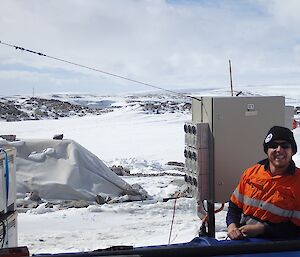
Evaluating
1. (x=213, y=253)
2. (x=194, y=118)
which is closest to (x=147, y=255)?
(x=213, y=253)

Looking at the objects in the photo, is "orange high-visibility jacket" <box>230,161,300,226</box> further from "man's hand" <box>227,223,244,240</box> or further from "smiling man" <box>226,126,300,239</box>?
"man's hand" <box>227,223,244,240</box>

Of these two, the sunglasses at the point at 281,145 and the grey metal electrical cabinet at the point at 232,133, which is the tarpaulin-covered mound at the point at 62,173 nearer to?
the grey metal electrical cabinet at the point at 232,133

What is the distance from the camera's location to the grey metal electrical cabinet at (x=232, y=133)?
639cm

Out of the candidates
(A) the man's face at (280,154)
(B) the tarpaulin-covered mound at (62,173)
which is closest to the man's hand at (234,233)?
(A) the man's face at (280,154)

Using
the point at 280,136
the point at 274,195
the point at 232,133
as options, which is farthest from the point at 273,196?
the point at 232,133

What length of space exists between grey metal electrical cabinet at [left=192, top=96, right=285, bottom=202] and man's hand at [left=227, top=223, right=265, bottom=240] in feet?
7.86

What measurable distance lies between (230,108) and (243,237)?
272 cm

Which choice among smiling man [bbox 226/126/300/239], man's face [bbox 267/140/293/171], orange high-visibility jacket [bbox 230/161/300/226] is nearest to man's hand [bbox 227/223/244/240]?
smiling man [bbox 226/126/300/239]

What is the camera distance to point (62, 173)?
1023 centimetres

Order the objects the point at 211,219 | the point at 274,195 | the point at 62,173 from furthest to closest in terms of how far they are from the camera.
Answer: the point at 62,173 → the point at 211,219 → the point at 274,195

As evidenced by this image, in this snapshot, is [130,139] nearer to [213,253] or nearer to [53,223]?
[53,223]

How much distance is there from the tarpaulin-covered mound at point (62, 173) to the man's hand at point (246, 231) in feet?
20.3

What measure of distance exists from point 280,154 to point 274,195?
1.02 ft

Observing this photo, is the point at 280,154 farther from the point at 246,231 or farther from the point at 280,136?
the point at 246,231
